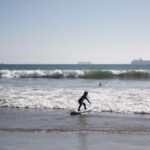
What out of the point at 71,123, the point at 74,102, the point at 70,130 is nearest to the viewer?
the point at 70,130

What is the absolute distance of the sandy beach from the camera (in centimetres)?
1447

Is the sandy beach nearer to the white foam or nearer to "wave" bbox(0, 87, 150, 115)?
"wave" bbox(0, 87, 150, 115)

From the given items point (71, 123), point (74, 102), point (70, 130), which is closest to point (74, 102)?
point (74, 102)

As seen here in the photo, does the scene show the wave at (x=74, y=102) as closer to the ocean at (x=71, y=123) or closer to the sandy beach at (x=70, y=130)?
the ocean at (x=71, y=123)

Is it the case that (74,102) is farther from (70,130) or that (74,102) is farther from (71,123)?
(70,130)

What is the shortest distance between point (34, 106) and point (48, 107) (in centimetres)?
100

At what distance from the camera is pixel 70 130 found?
703 inches

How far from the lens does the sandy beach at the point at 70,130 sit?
570 inches

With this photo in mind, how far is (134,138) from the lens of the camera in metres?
16.0

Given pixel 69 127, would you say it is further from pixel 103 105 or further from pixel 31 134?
pixel 103 105

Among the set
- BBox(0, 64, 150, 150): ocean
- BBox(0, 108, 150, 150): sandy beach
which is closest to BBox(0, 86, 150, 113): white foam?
BBox(0, 64, 150, 150): ocean

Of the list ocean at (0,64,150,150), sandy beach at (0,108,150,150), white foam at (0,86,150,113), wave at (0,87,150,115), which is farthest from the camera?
white foam at (0,86,150,113)

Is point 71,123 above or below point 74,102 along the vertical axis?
below

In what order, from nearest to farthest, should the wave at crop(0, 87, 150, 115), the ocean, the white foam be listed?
the ocean → the wave at crop(0, 87, 150, 115) → the white foam
